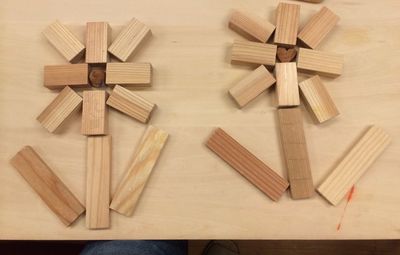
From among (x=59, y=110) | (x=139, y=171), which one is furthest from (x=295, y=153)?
(x=59, y=110)

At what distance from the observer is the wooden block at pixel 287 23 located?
2.54 feet

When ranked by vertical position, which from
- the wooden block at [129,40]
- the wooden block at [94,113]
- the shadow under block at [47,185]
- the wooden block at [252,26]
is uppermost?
the wooden block at [252,26]

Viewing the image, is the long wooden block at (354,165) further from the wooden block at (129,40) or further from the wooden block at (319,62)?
the wooden block at (129,40)

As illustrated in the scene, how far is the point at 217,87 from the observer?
78 cm

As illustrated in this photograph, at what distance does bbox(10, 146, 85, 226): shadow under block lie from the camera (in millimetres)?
733

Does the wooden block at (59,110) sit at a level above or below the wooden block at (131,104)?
below

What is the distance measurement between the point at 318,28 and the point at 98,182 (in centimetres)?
55

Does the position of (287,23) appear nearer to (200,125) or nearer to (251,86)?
(251,86)

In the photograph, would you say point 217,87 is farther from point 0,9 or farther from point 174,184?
point 0,9

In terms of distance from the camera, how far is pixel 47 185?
741 mm

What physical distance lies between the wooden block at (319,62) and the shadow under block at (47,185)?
1.75 ft

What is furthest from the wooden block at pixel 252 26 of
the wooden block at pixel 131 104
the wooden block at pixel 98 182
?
the wooden block at pixel 98 182

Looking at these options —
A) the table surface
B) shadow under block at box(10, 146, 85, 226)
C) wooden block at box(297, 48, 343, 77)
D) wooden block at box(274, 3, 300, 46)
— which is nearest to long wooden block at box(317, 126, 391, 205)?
the table surface

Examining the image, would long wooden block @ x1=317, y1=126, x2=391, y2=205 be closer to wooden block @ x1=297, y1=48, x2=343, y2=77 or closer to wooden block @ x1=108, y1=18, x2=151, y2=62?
wooden block @ x1=297, y1=48, x2=343, y2=77
